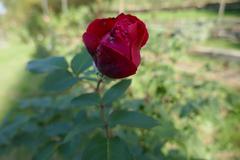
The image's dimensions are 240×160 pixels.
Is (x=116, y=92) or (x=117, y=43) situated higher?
(x=117, y=43)

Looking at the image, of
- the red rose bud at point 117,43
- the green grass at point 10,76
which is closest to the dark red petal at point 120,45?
the red rose bud at point 117,43

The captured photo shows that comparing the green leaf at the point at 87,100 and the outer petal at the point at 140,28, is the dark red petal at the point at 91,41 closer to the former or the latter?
the outer petal at the point at 140,28

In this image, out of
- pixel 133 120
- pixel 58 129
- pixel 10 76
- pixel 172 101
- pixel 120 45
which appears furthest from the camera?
pixel 10 76

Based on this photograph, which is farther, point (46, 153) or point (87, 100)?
point (46, 153)

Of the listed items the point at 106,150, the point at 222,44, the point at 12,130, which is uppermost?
the point at 106,150

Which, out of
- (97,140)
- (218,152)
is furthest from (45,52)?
(97,140)

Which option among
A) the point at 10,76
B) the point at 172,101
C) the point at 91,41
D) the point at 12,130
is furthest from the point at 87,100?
the point at 10,76

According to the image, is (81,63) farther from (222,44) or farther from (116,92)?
(222,44)
